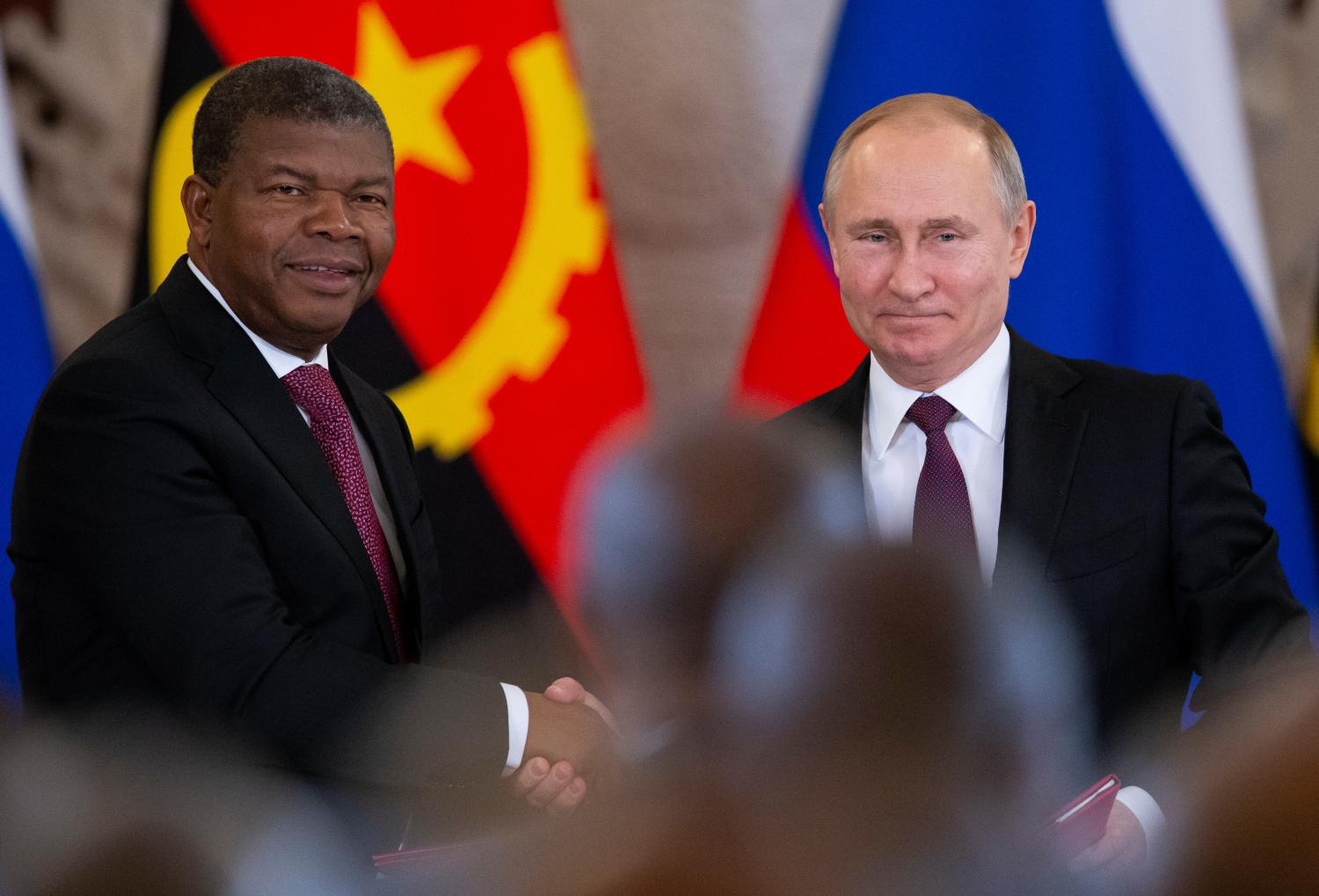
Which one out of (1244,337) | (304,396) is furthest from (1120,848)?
(1244,337)

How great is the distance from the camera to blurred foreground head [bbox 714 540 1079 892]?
30 centimetres

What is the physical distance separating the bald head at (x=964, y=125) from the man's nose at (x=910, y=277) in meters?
0.13

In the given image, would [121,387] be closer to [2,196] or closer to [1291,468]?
[2,196]

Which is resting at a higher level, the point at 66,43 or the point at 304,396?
the point at 66,43

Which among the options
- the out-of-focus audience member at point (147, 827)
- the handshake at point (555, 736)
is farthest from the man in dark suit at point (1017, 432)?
the out-of-focus audience member at point (147, 827)

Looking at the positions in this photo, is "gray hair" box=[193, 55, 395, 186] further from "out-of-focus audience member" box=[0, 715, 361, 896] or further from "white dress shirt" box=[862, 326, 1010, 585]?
"out-of-focus audience member" box=[0, 715, 361, 896]

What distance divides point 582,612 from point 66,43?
8.56 ft

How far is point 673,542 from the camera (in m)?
0.37

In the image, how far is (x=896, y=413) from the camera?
1.65m

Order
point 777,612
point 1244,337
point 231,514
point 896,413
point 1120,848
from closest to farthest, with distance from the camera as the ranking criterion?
point 777,612 → point 1120,848 → point 231,514 → point 896,413 → point 1244,337

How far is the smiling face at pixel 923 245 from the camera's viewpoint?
160 cm

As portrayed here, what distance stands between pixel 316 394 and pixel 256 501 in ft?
0.72

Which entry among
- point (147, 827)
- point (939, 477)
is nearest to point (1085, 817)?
point (147, 827)

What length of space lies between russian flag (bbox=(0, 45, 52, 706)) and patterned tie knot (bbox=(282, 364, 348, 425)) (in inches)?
44.6
